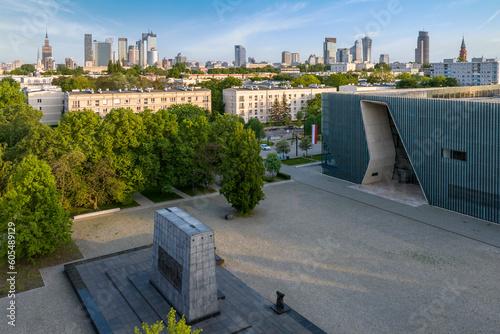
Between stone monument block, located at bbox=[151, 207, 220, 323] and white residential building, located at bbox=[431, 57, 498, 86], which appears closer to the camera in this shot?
stone monument block, located at bbox=[151, 207, 220, 323]

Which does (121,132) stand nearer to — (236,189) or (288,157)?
(236,189)

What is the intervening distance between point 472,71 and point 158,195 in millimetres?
145044

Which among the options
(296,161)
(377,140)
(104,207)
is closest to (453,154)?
(377,140)

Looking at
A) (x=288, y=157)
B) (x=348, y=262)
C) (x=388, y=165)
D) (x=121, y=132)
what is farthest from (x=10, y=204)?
(x=288, y=157)

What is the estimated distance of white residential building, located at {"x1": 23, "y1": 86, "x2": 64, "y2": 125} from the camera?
67875 mm

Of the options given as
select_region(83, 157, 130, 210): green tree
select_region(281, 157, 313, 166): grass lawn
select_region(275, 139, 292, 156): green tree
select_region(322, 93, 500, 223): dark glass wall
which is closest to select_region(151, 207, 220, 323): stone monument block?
select_region(83, 157, 130, 210): green tree

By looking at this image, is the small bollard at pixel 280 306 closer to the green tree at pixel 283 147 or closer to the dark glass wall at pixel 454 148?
the dark glass wall at pixel 454 148

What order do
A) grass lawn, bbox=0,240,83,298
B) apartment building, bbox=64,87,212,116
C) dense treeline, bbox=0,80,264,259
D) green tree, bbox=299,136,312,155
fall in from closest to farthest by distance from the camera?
grass lawn, bbox=0,240,83,298
dense treeline, bbox=0,80,264,259
green tree, bbox=299,136,312,155
apartment building, bbox=64,87,212,116

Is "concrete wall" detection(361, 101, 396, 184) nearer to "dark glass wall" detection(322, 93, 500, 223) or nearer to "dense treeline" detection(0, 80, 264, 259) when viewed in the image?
"dark glass wall" detection(322, 93, 500, 223)

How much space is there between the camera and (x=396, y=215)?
Result: 27406 mm

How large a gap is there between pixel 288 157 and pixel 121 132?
22.6 m

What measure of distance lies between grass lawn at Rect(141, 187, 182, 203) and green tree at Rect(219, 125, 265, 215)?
20.8 feet

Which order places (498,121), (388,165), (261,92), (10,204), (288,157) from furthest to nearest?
(261,92) < (288,157) < (388,165) < (498,121) < (10,204)

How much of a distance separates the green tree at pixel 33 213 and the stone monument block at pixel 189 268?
24.5 ft
